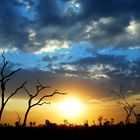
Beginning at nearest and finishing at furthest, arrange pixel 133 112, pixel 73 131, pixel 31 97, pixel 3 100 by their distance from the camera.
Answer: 1. pixel 73 131
2. pixel 3 100
3. pixel 31 97
4. pixel 133 112

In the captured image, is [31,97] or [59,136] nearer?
[59,136]

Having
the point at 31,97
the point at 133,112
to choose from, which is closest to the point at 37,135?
the point at 31,97

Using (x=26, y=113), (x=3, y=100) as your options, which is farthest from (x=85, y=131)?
(x=26, y=113)

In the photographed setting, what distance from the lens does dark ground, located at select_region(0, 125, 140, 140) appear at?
4459cm

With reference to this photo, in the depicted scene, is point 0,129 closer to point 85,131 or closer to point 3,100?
point 3,100

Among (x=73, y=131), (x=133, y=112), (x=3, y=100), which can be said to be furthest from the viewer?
(x=133, y=112)

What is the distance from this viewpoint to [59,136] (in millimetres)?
45625

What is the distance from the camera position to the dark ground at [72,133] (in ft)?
146

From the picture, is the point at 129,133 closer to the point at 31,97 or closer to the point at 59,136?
the point at 59,136

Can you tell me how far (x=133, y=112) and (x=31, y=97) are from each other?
3534 centimetres

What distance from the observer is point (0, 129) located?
4444cm

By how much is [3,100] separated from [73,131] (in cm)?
1144

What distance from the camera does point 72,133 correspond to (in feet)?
153

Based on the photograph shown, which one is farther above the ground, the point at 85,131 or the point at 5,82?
the point at 5,82
